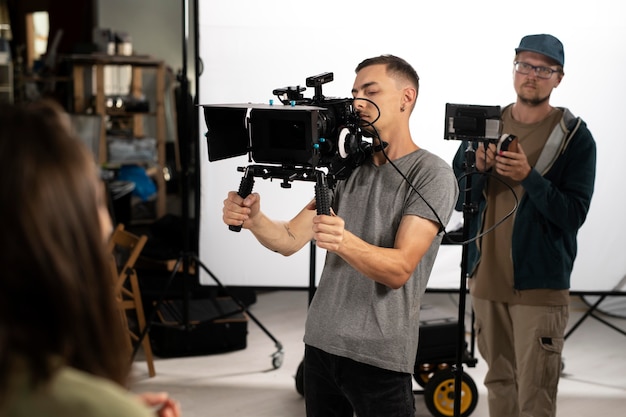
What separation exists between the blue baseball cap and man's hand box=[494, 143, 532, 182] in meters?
0.37

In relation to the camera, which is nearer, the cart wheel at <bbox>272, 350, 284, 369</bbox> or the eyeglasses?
the eyeglasses

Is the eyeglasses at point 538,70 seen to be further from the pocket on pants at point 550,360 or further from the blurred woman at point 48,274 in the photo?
the blurred woman at point 48,274

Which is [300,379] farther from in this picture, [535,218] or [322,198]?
[322,198]

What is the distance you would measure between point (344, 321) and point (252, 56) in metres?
1.97

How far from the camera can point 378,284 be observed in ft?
6.50

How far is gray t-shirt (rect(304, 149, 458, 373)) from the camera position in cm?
196

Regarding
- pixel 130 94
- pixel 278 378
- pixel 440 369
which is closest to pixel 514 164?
pixel 440 369

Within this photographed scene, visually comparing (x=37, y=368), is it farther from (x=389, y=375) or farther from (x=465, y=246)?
(x=465, y=246)

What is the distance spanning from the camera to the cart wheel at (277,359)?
13.2 feet

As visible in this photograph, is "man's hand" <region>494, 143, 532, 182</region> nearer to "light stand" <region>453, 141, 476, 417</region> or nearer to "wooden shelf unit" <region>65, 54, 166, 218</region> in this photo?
"light stand" <region>453, 141, 476, 417</region>

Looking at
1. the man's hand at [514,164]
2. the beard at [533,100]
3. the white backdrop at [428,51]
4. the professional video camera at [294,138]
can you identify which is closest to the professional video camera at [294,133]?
the professional video camera at [294,138]

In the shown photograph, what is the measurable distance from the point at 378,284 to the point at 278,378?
2.07 m

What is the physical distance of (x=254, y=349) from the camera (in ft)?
14.2

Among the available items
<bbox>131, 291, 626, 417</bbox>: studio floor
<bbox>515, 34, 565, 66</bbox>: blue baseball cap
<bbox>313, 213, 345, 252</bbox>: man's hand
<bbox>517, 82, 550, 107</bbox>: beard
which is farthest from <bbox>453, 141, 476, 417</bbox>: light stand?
<bbox>131, 291, 626, 417</bbox>: studio floor
